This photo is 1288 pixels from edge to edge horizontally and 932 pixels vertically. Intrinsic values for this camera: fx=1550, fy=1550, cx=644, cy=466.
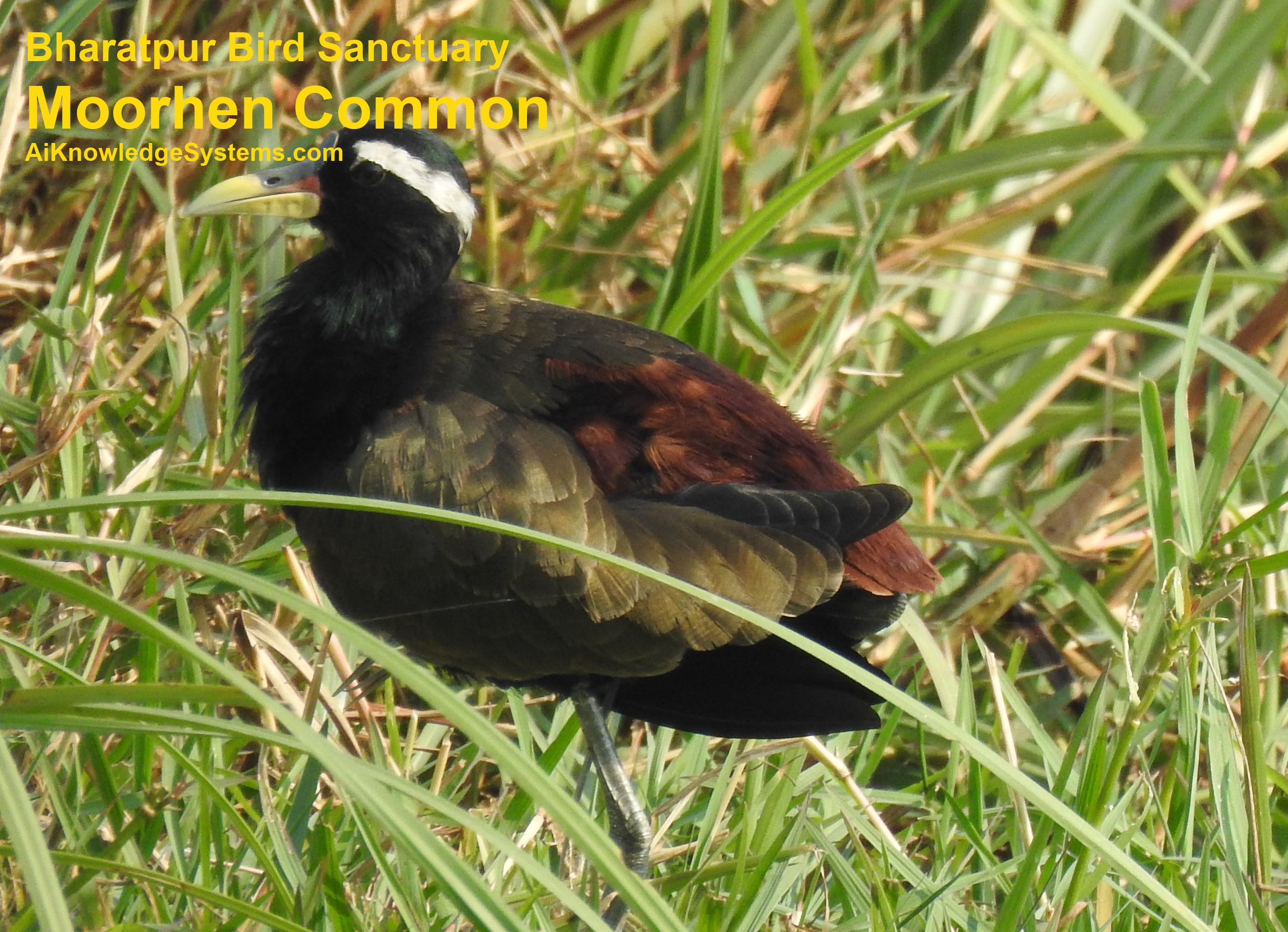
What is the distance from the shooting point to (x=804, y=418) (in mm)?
3080

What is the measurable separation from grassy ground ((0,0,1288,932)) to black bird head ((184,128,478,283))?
0.83 ft

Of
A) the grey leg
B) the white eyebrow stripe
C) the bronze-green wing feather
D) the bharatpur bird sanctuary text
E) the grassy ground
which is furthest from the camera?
the bharatpur bird sanctuary text

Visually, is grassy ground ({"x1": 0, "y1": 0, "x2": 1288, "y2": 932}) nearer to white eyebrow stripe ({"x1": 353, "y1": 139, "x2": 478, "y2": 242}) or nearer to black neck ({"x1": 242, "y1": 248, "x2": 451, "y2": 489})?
black neck ({"x1": 242, "y1": 248, "x2": 451, "y2": 489})

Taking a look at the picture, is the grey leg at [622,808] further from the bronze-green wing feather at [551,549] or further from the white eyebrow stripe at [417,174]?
the white eyebrow stripe at [417,174]

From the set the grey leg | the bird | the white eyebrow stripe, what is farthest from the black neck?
the grey leg

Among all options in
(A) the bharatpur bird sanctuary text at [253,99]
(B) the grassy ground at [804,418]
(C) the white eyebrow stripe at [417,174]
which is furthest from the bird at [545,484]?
(A) the bharatpur bird sanctuary text at [253,99]

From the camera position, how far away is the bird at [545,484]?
7.59ft

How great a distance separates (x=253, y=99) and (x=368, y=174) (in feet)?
2.77

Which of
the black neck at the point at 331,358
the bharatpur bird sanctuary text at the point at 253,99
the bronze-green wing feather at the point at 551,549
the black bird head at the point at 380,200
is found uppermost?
the bharatpur bird sanctuary text at the point at 253,99

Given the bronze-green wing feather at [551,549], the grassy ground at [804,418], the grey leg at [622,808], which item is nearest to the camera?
the grassy ground at [804,418]

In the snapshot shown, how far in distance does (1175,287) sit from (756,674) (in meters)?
1.99

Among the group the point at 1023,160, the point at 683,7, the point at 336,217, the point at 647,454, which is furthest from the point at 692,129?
the point at 647,454

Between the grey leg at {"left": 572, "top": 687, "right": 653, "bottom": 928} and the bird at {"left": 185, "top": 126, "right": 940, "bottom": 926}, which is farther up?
the bird at {"left": 185, "top": 126, "right": 940, "bottom": 926}

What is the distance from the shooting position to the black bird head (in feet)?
8.71
